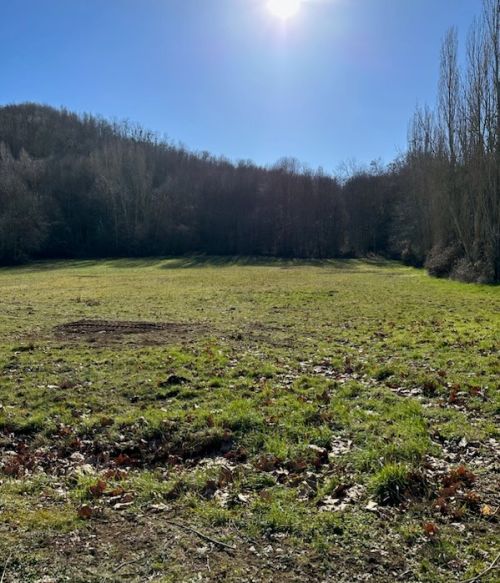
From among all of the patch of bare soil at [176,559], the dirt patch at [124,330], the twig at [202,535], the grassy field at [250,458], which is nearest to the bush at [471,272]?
the grassy field at [250,458]

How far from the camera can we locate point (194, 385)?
8039 mm

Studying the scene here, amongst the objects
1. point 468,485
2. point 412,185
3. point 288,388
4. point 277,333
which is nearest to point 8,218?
point 412,185

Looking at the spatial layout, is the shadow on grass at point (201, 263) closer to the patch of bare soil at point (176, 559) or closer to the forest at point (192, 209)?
the forest at point (192, 209)

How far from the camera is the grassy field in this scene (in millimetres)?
3600

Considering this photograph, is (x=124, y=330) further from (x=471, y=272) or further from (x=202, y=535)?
(x=471, y=272)

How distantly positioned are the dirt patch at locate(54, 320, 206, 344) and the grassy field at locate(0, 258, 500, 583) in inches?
15.3

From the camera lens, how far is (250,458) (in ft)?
17.8

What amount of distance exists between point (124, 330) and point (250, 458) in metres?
8.61

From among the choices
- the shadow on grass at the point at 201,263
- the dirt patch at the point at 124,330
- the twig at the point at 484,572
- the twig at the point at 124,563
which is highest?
the shadow on grass at the point at 201,263

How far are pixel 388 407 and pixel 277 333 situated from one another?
638cm

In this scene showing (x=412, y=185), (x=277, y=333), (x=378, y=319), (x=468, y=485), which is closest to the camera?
(x=468, y=485)

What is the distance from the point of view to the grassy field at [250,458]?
360 centimetres

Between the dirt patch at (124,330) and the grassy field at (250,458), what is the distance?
1.28 ft

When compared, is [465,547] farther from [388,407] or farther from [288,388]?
[288,388]
